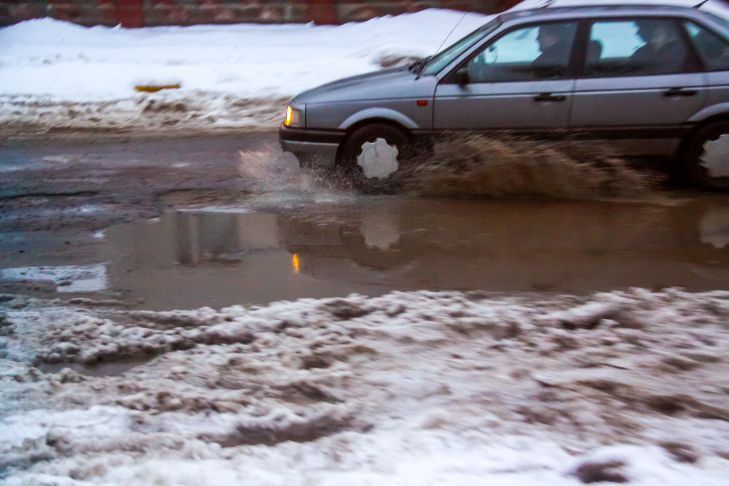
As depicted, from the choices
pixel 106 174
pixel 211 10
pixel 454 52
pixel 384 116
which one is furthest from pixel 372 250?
pixel 211 10

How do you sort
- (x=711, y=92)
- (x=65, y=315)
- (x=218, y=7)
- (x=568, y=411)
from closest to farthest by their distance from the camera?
(x=568, y=411)
(x=65, y=315)
(x=711, y=92)
(x=218, y=7)

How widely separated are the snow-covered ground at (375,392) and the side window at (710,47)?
8.93 ft

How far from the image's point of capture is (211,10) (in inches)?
595

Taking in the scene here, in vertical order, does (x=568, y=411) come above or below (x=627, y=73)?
below

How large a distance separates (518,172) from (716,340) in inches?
117

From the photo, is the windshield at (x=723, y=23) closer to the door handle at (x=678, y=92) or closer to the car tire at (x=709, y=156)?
the door handle at (x=678, y=92)

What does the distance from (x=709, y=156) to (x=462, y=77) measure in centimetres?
221

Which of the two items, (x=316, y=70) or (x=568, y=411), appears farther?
(x=316, y=70)

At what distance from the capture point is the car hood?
673 cm

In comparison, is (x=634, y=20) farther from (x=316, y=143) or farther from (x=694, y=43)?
(x=316, y=143)

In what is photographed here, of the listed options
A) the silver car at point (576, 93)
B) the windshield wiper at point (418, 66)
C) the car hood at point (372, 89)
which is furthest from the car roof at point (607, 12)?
the car hood at point (372, 89)

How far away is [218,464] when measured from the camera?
2992 mm

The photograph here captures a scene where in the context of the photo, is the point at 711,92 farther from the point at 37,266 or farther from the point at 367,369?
the point at 37,266

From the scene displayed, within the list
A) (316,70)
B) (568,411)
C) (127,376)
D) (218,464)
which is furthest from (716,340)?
(316,70)
